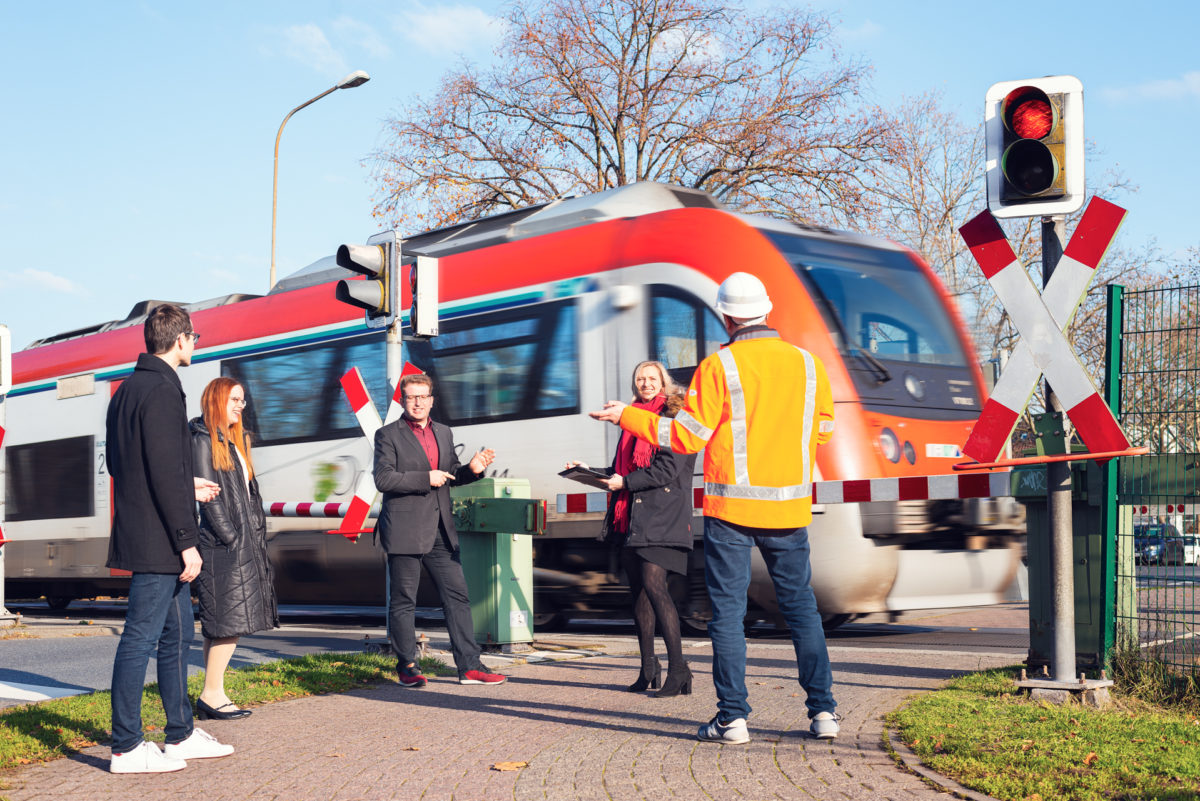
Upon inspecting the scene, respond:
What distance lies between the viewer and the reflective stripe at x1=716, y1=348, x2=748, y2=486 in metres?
4.92

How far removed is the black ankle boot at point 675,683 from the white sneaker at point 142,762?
2.39 meters

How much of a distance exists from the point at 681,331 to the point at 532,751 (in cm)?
503

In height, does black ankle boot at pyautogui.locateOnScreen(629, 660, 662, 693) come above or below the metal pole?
below

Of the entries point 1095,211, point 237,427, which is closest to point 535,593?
point 237,427

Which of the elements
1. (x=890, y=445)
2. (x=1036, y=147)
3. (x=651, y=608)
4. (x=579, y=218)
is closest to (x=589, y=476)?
(x=651, y=608)

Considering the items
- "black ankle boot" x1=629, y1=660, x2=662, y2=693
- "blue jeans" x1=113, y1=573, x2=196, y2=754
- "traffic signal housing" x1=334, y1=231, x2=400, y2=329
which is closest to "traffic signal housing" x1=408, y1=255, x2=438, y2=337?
"traffic signal housing" x1=334, y1=231, x2=400, y2=329

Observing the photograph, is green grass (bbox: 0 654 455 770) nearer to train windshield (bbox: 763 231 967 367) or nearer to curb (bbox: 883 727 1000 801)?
curb (bbox: 883 727 1000 801)

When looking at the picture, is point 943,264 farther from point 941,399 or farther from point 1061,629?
point 1061,629

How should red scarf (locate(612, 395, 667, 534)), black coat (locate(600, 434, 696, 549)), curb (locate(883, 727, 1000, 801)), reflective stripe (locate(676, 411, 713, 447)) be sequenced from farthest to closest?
red scarf (locate(612, 395, 667, 534)) < black coat (locate(600, 434, 696, 549)) < reflective stripe (locate(676, 411, 713, 447)) < curb (locate(883, 727, 1000, 801))

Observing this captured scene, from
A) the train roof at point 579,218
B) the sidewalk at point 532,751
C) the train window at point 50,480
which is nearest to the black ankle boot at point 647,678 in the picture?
the sidewalk at point 532,751

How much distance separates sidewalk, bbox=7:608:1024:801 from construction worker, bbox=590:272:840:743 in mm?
269

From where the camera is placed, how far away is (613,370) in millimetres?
9930

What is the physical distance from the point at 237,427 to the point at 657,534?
210 centimetres

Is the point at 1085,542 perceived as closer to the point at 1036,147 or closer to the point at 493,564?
the point at 1036,147
